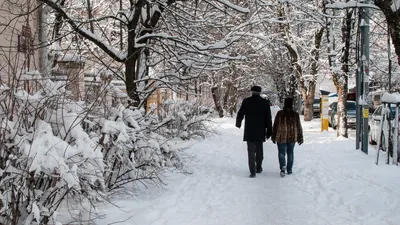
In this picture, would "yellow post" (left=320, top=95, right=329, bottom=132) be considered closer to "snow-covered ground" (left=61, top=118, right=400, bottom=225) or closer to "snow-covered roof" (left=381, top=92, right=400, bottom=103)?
"snow-covered ground" (left=61, top=118, right=400, bottom=225)

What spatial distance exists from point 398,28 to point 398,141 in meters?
4.44

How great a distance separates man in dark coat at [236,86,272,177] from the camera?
8.54 meters

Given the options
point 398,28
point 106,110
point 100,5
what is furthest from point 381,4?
point 100,5

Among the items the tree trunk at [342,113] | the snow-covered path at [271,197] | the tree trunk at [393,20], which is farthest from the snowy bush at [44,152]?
the tree trunk at [342,113]

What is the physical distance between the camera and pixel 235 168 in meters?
9.48

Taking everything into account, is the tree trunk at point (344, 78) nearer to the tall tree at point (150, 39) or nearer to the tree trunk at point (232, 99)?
the tall tree at point (150, 39)

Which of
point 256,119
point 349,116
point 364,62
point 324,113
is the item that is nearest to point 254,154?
point 256,119

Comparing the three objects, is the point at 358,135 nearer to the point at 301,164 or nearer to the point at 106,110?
the point at 301,164

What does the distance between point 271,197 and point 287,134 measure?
2.22m

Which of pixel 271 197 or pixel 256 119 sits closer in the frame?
pixel 271 197

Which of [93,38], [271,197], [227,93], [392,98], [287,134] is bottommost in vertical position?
[271,197]

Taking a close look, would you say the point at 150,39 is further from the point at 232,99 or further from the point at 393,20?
the point at 232,99

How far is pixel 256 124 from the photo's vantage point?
8.59 m

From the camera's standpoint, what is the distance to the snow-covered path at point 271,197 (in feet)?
17.7
